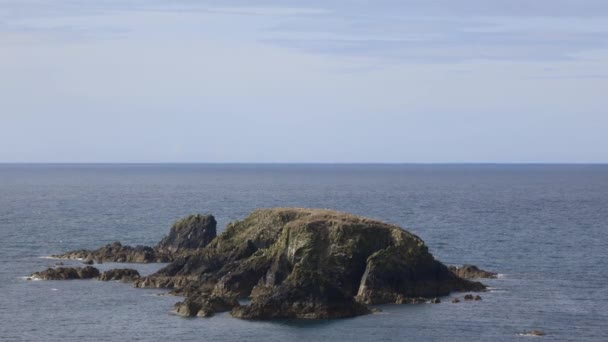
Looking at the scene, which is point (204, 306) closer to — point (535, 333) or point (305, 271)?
point (305, 271)

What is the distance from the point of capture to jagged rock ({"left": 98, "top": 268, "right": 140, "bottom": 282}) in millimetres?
95812

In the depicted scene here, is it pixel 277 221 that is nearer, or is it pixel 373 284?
pixel 373 284

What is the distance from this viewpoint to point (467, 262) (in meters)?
108

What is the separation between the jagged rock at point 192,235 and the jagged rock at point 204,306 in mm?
33041

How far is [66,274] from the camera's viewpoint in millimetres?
96750

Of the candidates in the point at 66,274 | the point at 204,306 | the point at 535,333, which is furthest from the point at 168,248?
the point at 535,333

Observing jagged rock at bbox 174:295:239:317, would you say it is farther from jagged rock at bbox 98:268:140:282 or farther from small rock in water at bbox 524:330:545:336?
small rock in water at bbox 524:330:545:336

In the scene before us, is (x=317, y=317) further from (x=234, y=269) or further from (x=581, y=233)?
(x=581, y=233)

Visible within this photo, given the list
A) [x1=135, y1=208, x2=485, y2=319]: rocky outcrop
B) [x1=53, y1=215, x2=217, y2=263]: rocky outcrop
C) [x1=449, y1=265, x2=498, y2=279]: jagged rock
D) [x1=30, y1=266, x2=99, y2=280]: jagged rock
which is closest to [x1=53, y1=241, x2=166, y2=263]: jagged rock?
[x1=53, y1=215, x2=217, y2=263]: rocky outcrop

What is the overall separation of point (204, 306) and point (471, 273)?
30.3 meters

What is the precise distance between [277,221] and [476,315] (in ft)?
84.7

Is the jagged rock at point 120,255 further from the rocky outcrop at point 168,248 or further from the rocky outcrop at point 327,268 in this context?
the rocky outcrop at point 327,268

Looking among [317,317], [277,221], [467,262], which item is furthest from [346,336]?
[467,262]

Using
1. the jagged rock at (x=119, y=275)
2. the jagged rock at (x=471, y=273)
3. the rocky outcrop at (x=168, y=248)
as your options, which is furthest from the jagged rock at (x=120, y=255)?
the jagged rock at (x=471, y=273)
